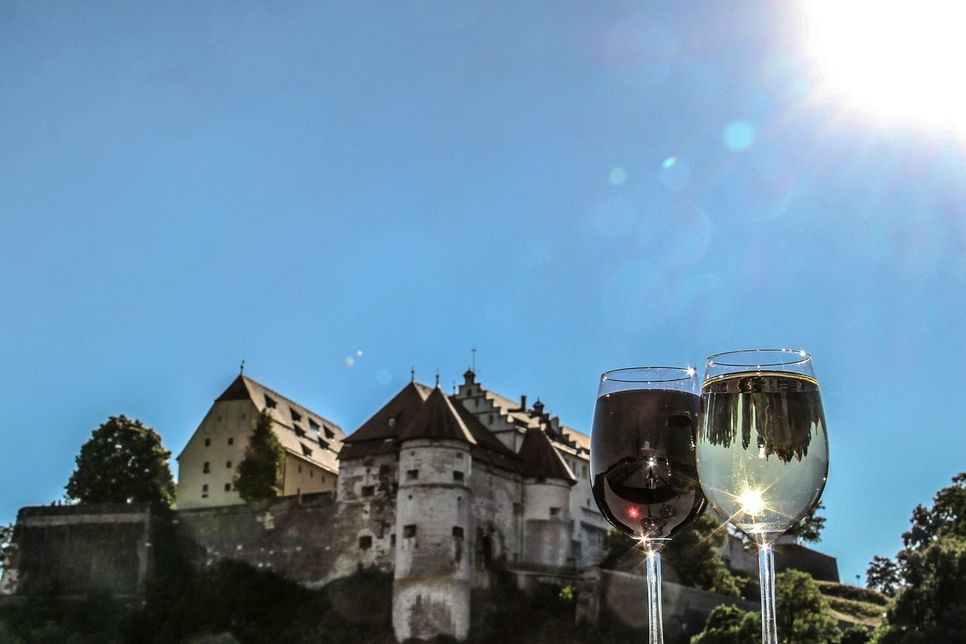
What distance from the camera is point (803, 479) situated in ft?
8.59

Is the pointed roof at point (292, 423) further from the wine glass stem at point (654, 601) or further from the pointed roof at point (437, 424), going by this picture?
the wine glass stem at point (654, 601)

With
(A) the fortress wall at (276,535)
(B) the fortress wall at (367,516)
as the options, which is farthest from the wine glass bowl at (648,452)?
(A) the fortress wall at (276,535)

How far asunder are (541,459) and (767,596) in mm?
51908

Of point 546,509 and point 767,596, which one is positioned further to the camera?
point 546,509

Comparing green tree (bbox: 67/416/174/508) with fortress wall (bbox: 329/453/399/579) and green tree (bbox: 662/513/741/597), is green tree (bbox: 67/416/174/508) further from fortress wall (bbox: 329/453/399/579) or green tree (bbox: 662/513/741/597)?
green tree (bbox: 662/513/741/597)

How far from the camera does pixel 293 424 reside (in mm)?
62844

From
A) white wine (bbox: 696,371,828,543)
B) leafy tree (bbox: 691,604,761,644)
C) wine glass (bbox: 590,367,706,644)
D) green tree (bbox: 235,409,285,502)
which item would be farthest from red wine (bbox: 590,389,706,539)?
green tree (bbox: 235,409,285,502)

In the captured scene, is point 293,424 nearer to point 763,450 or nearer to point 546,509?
point 546,509

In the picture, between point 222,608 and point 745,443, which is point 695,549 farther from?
point 745,443

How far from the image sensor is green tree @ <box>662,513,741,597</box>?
49.0m

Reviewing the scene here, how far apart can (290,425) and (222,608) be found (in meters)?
16.0

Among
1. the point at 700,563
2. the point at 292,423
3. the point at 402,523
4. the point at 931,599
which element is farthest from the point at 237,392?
the point at 931,599

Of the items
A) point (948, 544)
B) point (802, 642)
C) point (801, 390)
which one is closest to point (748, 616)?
point (802, 642)

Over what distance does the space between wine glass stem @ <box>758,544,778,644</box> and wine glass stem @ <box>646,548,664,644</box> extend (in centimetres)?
25
